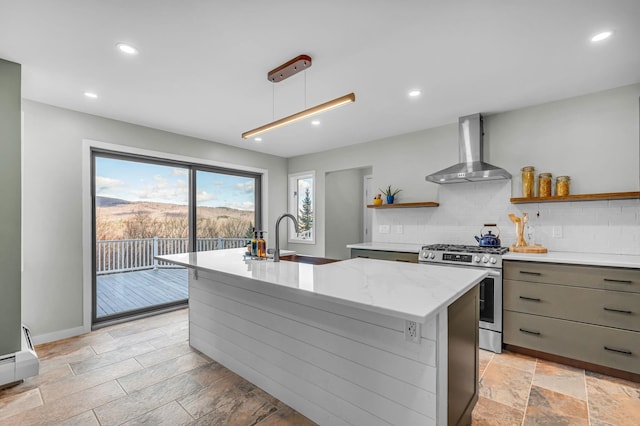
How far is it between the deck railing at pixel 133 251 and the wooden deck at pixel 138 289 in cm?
10

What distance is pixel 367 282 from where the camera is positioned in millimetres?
1579

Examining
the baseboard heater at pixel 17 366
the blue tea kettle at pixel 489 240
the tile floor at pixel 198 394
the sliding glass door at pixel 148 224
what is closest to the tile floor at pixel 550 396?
the tile floor at pixel 198 394

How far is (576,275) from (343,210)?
3.80 metres

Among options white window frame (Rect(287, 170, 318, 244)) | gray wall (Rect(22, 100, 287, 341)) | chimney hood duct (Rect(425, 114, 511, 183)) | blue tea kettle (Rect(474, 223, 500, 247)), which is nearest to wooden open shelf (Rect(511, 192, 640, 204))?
chimney hood duct (Rect(425, 114, 511, 183))

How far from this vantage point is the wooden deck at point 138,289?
3816 mm

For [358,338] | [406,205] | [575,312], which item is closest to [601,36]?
[575,312]

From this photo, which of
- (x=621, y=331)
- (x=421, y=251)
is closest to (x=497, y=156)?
→ (x=421, y=251)

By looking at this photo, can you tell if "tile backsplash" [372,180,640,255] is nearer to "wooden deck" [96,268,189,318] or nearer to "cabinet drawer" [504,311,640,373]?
"cabinet drawer" [504,311,640,373]

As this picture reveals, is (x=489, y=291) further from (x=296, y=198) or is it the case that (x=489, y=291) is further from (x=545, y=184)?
(x=296, y=198)

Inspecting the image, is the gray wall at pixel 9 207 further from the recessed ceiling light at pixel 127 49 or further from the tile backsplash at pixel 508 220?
the tile backsplash at pixel 508 220

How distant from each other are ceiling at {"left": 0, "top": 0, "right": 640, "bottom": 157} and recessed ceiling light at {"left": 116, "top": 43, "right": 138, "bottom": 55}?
0.16 feet

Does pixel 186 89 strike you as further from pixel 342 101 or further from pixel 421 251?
pixel 421 251

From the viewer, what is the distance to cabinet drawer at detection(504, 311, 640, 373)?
2.36m

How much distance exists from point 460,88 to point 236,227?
3875mm
